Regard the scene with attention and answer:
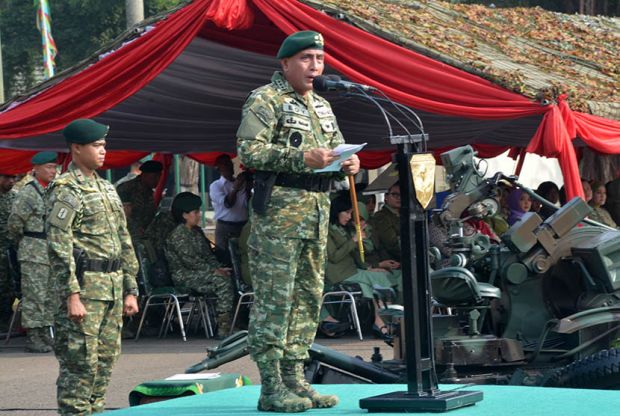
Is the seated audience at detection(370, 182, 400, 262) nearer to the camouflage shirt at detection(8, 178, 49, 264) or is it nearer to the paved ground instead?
the paved ground

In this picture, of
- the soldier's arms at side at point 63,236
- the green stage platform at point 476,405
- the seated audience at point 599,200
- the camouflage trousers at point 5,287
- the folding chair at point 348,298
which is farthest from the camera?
the seated audience at point 599,200

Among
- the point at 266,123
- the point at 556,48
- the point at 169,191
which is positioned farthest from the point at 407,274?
the point at 169,191

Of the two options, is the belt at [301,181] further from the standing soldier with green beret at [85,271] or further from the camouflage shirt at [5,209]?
the camouflage shirt at [5,209]

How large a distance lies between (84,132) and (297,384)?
198cm

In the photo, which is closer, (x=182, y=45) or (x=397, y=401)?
(x=397, y=401)

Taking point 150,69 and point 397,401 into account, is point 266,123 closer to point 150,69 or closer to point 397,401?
point 397,401

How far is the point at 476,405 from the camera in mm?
6277

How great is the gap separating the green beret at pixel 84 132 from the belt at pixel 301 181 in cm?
153

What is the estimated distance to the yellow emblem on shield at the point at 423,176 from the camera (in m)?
5.89

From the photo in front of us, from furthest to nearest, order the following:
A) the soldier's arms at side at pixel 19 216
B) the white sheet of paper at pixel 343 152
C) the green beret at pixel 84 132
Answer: the soldier's arms at side at pixel 19 216 < the green beret at pixel 84 132 < the white sheet of paper at pixel 343 152

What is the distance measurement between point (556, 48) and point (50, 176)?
6114mm

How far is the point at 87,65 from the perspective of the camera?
12.1m

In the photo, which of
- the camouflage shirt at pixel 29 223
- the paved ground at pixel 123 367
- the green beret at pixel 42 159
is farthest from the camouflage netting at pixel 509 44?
the camouflage shirt at pixel 29 223

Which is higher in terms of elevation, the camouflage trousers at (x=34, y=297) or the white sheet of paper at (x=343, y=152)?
the white sheet of paper at (x=343, y=152)
